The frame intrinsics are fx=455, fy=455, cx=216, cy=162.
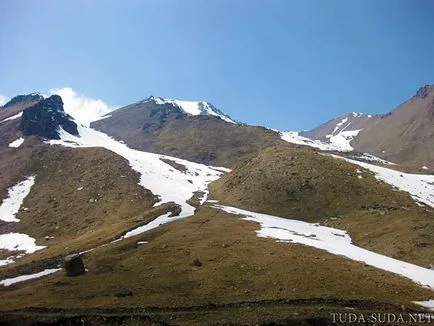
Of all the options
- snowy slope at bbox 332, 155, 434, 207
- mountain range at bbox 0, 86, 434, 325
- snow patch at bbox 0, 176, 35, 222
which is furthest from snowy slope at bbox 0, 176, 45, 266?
snowy slope at bbox 332, 155, 434, 207

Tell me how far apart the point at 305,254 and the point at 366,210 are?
3982 cm

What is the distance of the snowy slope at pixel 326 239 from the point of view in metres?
61.5

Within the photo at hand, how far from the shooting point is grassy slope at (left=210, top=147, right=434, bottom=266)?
7844 centimetres

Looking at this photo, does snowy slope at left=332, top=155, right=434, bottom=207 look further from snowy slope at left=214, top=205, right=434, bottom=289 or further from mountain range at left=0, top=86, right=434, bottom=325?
snowy slope at left=214, top=205, right=434, bottom=289

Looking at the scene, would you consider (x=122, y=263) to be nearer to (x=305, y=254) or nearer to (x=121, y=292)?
(x=121, y=292)

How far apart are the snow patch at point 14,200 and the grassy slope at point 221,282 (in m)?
87.0

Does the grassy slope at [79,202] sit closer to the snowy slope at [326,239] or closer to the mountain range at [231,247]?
the mountain range at [231,247]

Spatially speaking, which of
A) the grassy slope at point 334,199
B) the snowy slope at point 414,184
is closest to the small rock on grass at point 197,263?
the grassy slope at point 334,199

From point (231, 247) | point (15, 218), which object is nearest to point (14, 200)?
point (15, 218)

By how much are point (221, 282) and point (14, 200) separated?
13116 centimetres

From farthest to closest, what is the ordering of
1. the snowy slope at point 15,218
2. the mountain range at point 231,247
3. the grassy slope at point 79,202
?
the snowy slope at point 15,218, the grassy slope at point 79,202, the mountain range at point 231,247

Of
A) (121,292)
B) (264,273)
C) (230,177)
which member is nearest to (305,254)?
(264,273)

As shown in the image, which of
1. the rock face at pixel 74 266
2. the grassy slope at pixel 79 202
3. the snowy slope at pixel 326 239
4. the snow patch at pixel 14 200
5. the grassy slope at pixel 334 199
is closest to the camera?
the rock face at pixel 74 266

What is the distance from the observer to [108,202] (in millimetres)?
138375
